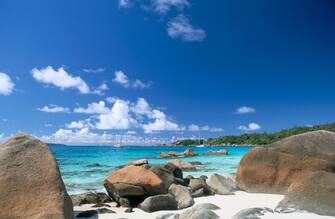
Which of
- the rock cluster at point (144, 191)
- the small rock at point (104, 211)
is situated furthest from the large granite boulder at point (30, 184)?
the rock cluster at point (144, 191)

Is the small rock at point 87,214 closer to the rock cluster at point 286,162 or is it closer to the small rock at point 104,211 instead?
the small rock at point 104,211

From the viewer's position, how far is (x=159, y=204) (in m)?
8.28

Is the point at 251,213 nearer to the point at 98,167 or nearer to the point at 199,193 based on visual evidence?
the point at 199,193

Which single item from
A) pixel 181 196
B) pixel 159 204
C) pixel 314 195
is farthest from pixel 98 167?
pixel 314 195

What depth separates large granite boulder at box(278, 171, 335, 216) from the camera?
6.94 meters

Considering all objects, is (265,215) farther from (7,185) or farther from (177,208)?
(7,185)

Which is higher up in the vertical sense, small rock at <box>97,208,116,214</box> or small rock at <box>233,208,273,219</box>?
small rock at <box>233,208,273,219</box>

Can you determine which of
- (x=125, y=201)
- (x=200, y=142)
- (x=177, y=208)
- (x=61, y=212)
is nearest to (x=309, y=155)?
(x=177, y=208)

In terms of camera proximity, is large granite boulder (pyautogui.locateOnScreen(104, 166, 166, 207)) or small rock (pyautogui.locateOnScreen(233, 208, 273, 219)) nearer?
small rock (pyautogui.locateOnScreen(233, 208, 273, 219))

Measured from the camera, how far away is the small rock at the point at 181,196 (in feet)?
28.3

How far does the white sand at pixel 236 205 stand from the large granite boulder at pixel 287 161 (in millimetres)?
453

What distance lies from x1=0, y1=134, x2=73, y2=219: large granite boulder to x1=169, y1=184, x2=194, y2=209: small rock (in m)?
3.25

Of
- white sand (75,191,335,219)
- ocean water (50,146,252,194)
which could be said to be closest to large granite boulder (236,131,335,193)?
white sand (75,191,335,219)

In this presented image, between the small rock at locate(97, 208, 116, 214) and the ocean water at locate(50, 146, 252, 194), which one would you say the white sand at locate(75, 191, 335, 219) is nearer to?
the small rock at locate(97, 208, 116, 214)
